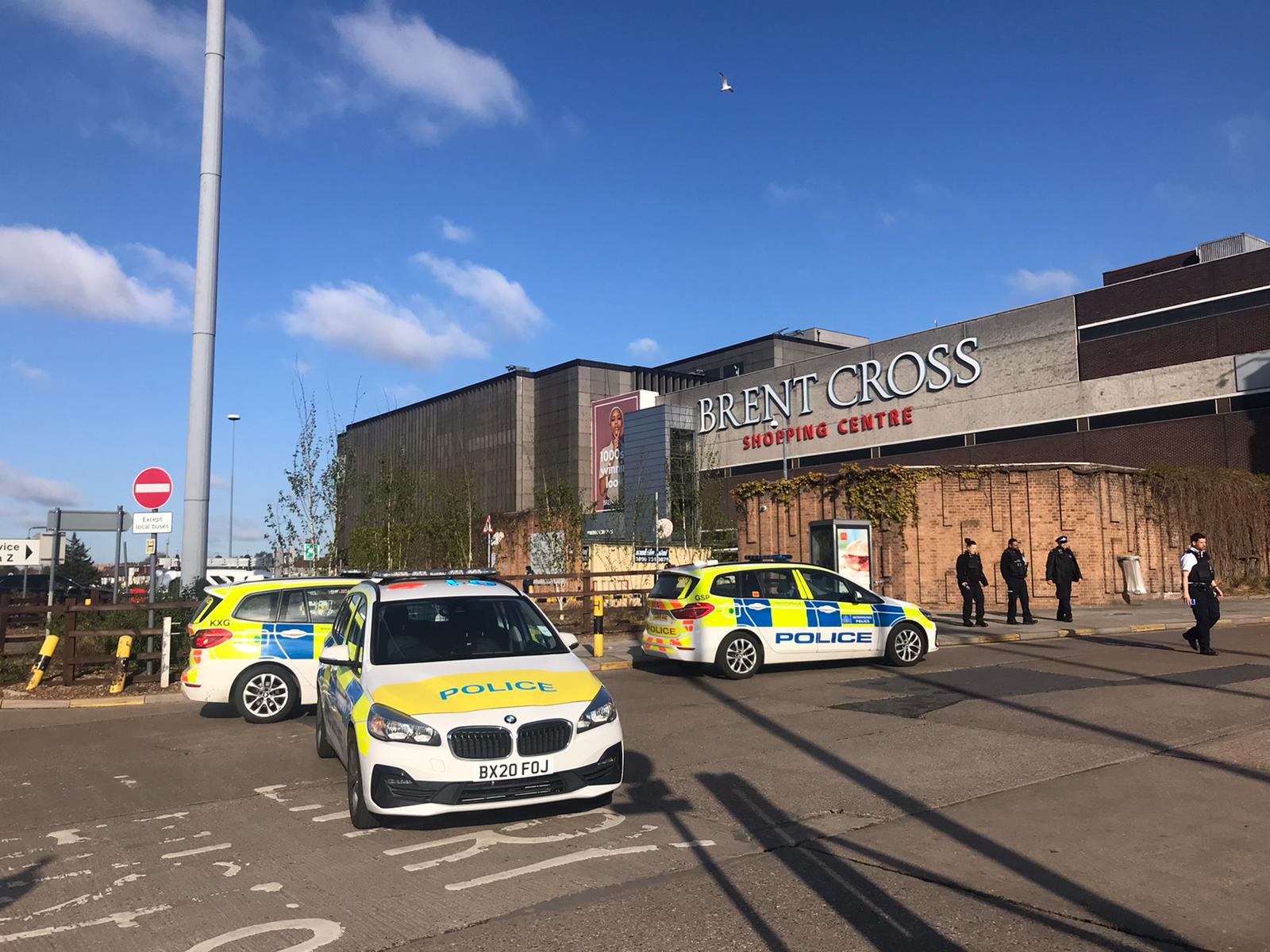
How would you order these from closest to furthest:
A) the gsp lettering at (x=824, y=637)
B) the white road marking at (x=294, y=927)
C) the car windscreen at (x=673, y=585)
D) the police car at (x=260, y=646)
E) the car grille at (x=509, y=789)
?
the white road marking at (x=294, y=927) < the car grille at (x=509, y=789) < the police car at (x=260, y=646) < the car windscreen at (x=673, y=585) < the gsp lettering at (x=824, y=637)

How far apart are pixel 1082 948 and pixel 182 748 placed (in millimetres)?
8534

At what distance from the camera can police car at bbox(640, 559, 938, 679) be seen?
13.5m

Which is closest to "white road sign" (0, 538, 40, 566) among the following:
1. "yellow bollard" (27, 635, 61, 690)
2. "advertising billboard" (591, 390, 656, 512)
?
"yellow bollard" (27, 635, 61, 690)

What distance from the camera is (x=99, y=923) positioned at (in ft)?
15.8

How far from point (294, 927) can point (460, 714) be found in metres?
1.62

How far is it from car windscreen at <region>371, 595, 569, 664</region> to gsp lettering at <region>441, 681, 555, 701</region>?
657mm

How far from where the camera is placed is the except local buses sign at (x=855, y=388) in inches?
1946

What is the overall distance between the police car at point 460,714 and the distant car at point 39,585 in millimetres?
27829

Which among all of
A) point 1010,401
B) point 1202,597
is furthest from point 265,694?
point 1010,401

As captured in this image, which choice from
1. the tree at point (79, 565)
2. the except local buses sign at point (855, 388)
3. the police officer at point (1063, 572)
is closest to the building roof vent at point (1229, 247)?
the except local buses sign at point (855, 388)

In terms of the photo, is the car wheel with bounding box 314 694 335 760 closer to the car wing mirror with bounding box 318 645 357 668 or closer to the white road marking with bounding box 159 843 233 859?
the car wing mirror with bounding box 318 645 357 668

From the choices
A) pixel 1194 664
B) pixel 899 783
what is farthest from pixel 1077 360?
pixel 899 783

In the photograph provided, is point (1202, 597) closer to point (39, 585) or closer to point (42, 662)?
point (42, 662)

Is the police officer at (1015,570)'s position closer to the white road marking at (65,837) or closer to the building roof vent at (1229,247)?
the white road marking at (65,837)
